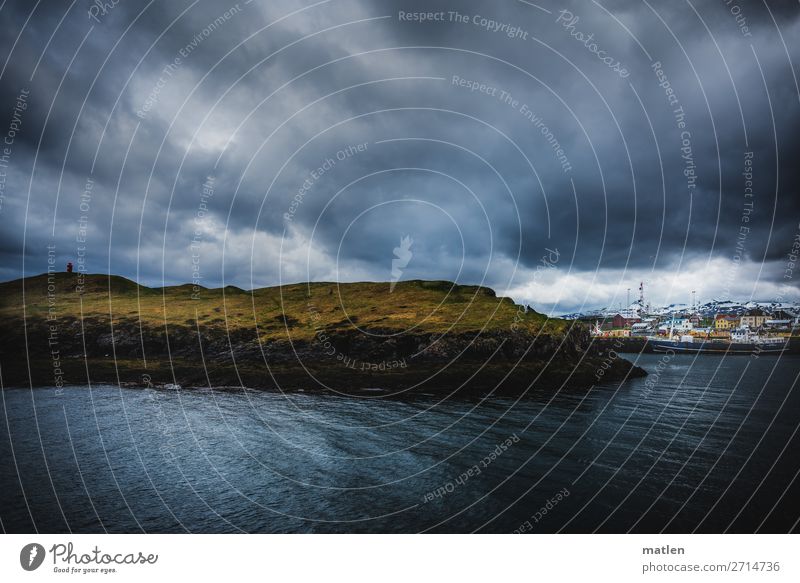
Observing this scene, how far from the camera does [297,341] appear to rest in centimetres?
7038

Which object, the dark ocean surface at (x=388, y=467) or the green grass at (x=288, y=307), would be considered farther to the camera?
the green grass at (x=288, y=307)

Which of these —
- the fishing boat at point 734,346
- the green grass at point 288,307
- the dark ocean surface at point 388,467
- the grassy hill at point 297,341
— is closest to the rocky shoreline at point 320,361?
the grassy hill at point 297,341

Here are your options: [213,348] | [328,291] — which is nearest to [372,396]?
[213,348]

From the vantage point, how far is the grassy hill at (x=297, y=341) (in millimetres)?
53438

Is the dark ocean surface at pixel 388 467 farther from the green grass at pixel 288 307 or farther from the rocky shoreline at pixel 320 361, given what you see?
the green grass at pixel 288 307

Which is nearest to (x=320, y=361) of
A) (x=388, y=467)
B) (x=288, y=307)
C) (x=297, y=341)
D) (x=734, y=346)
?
(x=297, y=341)

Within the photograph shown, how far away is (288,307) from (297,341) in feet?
83.5

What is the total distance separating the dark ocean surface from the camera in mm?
15953

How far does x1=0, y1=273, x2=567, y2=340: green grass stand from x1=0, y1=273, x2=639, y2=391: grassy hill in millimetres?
456

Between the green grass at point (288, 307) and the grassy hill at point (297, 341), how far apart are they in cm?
46

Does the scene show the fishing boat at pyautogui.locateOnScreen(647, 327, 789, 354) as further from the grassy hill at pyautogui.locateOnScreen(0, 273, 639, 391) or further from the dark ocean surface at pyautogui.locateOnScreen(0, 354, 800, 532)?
the dark ocean surface at pyautogui.locateOnScreen(0, 354, 800, 532)

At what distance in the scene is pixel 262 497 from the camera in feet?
57.9

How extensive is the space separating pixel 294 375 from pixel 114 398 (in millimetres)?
20184
